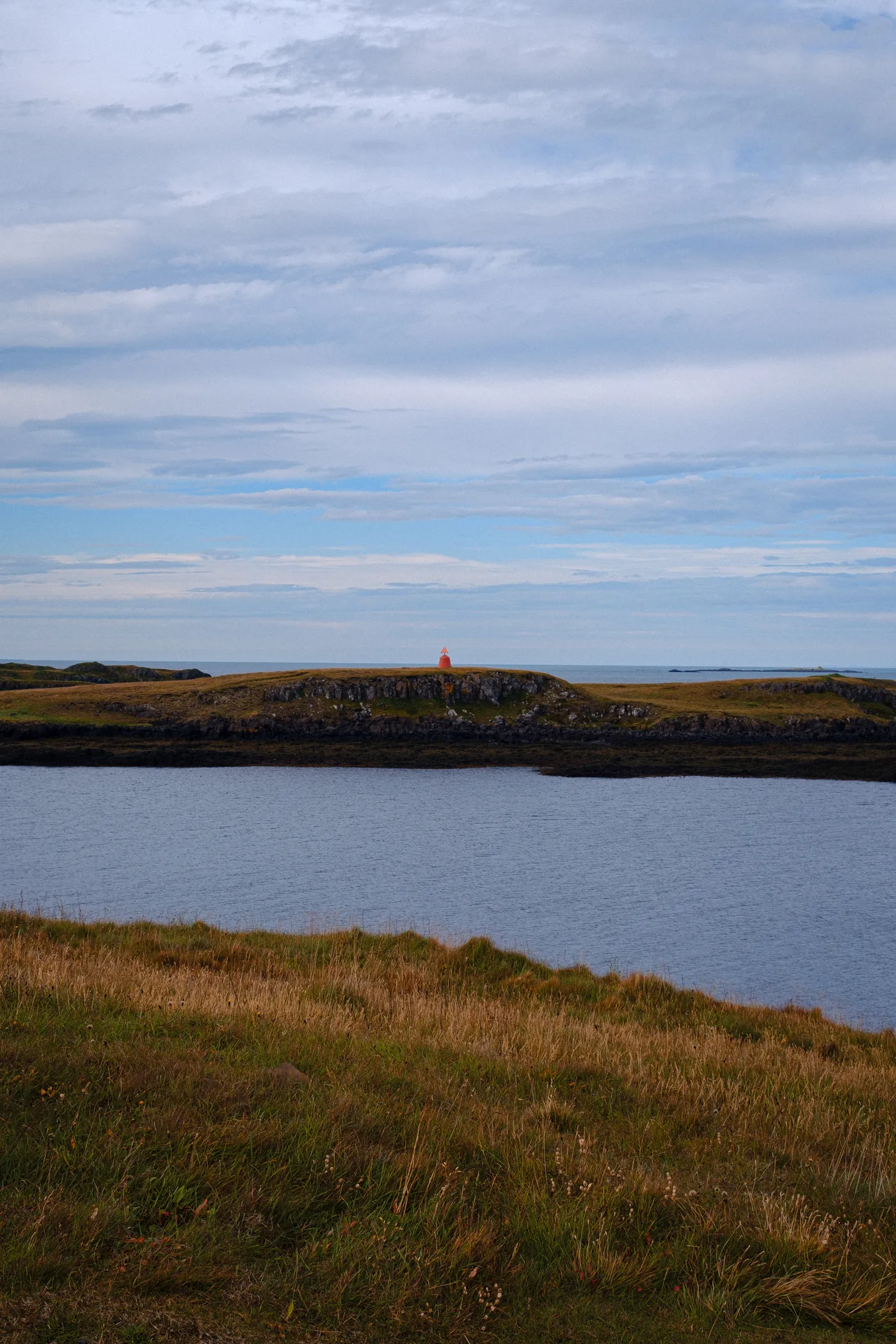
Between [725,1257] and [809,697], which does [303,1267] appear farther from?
[809,697]

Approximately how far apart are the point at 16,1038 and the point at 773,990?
17.3 m

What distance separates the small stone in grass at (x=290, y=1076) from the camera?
813 cm

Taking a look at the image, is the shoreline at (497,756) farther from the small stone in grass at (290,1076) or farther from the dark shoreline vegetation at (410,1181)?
the small stone in grass at (290,1076)

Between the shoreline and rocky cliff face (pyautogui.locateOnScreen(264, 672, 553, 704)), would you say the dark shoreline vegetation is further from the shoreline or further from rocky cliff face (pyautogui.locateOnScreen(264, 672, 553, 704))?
rocky cliff face (pyautogui.locateOnScreen(264, 672, 553, 704))

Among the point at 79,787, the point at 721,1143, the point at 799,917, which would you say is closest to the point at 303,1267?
the point at 721,1143

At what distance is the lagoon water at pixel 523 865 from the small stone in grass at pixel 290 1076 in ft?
48.1

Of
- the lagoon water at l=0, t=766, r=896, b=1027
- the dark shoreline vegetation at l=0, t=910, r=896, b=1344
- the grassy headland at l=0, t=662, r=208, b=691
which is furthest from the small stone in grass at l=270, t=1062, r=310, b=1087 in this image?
the grassy headland at l=0, t=662, r=208, b=691

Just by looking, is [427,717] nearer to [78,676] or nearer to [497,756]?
[497,756]

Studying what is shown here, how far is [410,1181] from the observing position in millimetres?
6359

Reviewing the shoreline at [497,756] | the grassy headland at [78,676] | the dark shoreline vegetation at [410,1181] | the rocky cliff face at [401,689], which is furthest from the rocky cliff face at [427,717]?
the dark shoreline vegetation at [410,1181]

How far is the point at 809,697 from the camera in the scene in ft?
316

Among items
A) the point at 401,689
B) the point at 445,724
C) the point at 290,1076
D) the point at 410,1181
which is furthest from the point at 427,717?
the point at 410,1181

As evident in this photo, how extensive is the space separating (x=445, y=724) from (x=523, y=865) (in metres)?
47.1

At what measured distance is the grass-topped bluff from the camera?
71.1 m
